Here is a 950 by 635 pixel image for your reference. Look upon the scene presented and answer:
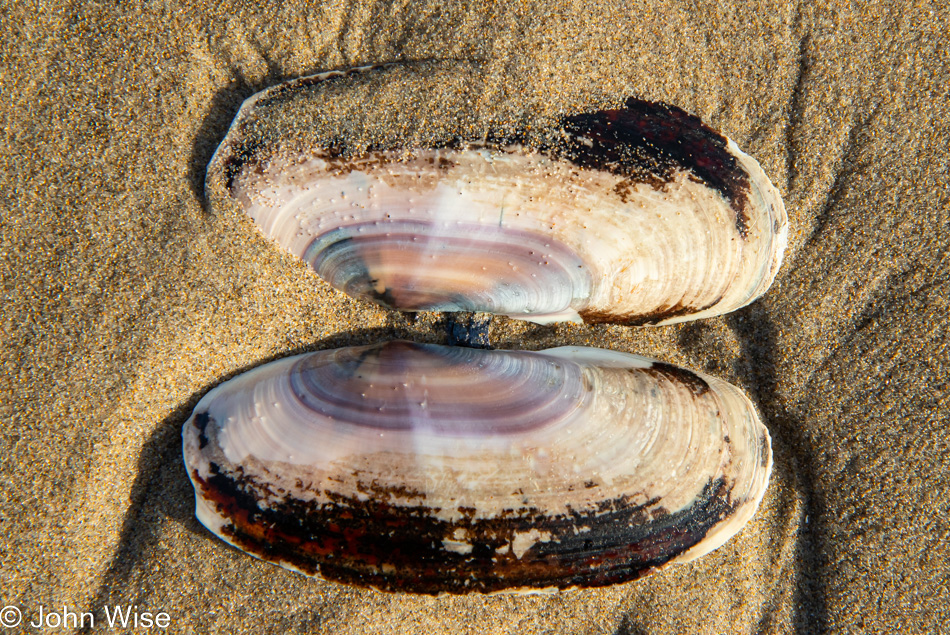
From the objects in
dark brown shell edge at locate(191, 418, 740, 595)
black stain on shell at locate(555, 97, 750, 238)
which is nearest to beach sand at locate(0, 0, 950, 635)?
black stain on shell at locate(555, 97, 750, 238)

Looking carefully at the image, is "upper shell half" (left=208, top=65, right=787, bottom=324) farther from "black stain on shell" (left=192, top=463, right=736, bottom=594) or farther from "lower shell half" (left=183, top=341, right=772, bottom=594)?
"black stain on shell" (left=192, top=463, right=736, bottom=594)

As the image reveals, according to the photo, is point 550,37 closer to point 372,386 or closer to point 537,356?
point 537,356

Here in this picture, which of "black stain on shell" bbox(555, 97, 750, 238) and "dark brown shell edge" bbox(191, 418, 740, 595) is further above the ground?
"black stain on shell" bbox(555, 97, 750, 238)

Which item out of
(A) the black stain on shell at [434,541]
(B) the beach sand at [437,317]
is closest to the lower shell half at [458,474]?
(A) the black stain on shell at [434,541]

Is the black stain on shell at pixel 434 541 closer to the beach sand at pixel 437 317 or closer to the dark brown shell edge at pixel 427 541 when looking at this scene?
the dark brown shell edge at pixel 427 541

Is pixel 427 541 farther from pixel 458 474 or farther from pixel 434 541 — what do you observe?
pixel 458 474

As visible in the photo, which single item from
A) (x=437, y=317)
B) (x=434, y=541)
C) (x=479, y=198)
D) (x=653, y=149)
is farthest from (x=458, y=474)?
(x=653, y=149)
